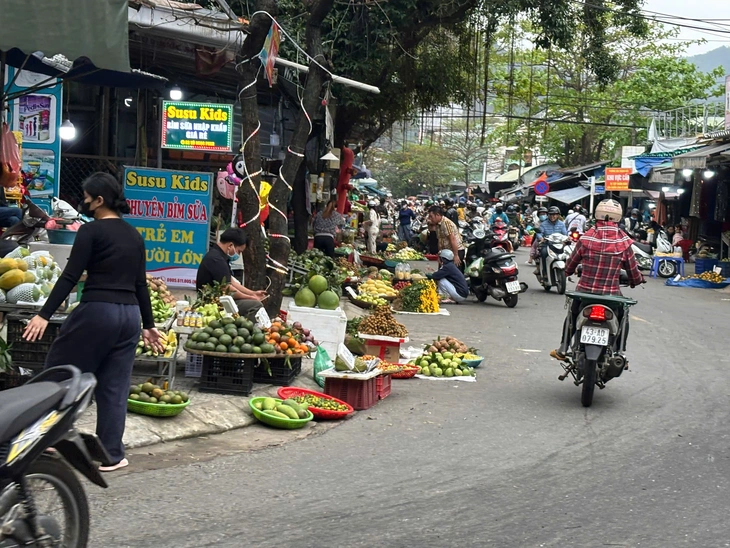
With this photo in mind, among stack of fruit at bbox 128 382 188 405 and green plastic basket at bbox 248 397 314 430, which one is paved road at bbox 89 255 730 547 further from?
stack of fruit at bbox 128 382 188 405

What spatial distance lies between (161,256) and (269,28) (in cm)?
496

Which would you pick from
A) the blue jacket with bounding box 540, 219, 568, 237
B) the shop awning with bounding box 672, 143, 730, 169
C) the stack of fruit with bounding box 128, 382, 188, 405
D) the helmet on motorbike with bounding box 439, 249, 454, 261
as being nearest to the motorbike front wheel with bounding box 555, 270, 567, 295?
the blue jacket with bounding box 540, 219, 568, 237

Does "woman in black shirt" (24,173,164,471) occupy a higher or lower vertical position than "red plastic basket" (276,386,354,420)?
higher

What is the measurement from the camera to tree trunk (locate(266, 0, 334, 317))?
1165cm

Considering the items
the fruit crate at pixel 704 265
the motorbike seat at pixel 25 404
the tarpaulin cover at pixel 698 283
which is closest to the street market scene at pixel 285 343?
A: the motorbike seat at pixel 25 404

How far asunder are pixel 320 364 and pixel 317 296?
3.85m

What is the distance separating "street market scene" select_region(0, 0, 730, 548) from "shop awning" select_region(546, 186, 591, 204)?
1025 inches

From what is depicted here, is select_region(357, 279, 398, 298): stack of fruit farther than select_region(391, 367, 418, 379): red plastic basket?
Yes

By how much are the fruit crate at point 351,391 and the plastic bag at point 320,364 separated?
2.50ft

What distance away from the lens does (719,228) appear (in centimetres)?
3206

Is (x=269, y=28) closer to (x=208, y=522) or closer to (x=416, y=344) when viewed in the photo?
(x=416, y=344)

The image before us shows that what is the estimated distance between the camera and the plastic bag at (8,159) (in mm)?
10539

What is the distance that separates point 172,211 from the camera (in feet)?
47.2

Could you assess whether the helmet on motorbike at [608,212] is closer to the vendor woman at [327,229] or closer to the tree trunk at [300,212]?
the vendor woman at [327,229]
